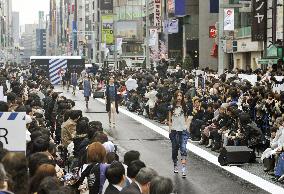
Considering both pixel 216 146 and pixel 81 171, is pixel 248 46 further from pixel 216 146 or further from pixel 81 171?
pixel 81 171

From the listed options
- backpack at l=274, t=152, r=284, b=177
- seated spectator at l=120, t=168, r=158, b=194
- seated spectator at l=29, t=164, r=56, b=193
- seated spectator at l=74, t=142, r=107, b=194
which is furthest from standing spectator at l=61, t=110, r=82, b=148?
seated spectator at l=120, t=168, r=158, b=194

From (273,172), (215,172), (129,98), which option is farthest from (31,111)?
(129,98)

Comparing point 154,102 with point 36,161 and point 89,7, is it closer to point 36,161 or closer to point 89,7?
point 36,161

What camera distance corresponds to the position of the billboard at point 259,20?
50000 millimetres

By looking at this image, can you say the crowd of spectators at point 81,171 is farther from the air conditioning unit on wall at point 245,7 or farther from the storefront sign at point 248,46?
the air conditioning unit on wall at point 245,7

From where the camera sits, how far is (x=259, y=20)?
50438 mm

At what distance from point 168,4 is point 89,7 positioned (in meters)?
104

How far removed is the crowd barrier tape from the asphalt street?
519 cm

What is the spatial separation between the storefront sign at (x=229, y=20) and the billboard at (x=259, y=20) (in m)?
7.79

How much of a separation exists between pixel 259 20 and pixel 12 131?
41.8 m

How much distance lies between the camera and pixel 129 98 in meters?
37.6

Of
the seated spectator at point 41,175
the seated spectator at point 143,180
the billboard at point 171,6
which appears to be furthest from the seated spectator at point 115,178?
the billboard at point 171,6

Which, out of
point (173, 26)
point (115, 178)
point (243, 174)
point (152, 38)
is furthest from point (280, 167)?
point (173, 26)

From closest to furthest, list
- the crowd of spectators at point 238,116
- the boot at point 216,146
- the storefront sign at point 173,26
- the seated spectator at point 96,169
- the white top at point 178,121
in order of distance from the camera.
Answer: the seated spectator at point 96,169 → the white top at point 178,121 → the crowd of spectators at point 238,116 → the boot at point 216,146 → the storefront sign at point 173,26
